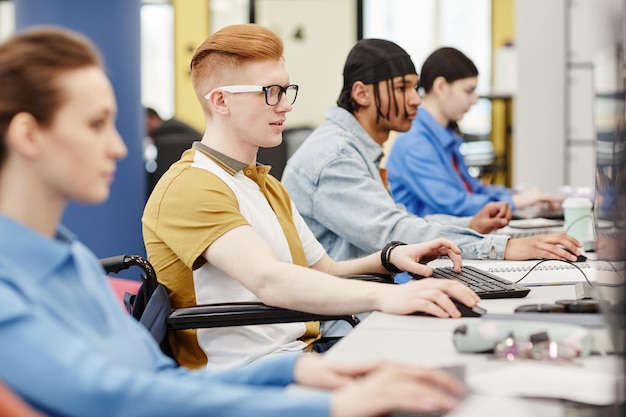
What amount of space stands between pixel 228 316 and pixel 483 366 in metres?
0.73

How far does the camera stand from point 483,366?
4.45 feet

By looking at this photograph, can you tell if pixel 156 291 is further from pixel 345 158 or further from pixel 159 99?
pixel 159 99

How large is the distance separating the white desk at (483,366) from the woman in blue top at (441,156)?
1.93m

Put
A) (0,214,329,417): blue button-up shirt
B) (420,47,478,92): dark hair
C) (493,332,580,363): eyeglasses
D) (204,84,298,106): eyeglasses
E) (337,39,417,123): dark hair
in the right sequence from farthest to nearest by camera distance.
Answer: (420,47,478,92): dark hair → (337,39,417,123): dark hair → (204,84,298,106): eyeglasses → (493,332,580,363): eyeglasses → (0,214,329,417): blue button-up shirt

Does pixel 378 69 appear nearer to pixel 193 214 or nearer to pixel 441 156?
pixel 441 156

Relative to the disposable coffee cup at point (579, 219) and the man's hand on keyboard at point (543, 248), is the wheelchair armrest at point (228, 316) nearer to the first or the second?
the man's hand on keyboard at point (543, 248)

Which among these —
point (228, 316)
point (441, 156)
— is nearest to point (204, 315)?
point (228, 316)

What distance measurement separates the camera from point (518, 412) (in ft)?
3.76

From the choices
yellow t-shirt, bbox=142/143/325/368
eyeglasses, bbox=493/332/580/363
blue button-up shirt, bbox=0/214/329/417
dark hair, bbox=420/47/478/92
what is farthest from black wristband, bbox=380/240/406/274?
dark hair, bbox=420/47/478/92

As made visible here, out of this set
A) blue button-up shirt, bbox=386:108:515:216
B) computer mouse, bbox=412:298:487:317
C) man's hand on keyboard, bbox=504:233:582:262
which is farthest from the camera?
blue button-up shirt, bbox=386:108:515:216

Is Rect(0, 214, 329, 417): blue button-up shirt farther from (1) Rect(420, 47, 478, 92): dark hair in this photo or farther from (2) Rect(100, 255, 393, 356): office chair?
(1) Rect(420, 47, 478, 92): dark hair

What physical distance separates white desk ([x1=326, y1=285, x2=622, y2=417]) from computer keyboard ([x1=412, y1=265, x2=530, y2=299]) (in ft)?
0.82

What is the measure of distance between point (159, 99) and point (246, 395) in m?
9.29

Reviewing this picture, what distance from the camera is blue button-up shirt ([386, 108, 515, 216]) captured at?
12.0 feet
